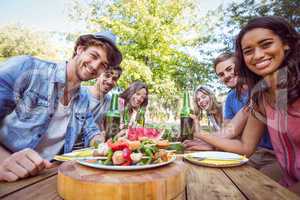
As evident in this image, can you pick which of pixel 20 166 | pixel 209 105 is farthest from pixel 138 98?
pixel 20 166

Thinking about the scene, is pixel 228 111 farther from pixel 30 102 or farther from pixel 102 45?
pixel 30 102

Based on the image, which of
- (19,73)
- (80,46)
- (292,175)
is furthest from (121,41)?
(292,175)

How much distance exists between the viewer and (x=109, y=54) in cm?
196

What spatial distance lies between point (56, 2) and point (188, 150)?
1235cm

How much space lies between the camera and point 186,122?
1479mm

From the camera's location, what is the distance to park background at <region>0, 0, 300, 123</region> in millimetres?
8734

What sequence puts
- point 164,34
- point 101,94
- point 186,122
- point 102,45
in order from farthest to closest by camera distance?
point 164,34
point 101,94
point 102,45
point 186,122

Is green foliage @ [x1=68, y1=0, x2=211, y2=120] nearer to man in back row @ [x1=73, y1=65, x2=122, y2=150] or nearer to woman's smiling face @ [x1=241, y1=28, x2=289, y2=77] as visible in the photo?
man in back row @ [x1=73, y1=65, x2=122, y2=150]

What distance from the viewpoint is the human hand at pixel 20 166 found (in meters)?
0.71

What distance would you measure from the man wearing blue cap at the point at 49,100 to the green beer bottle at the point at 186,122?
0.54 m

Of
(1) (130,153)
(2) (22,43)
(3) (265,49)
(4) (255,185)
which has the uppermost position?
(2) (22,43)

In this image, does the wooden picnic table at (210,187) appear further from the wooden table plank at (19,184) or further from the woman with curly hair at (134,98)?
the woman with curly hair at (134,98)

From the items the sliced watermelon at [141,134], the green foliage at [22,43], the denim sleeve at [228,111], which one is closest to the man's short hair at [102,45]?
the sliced watermelon at [141,134]

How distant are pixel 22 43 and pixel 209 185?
18.0m
